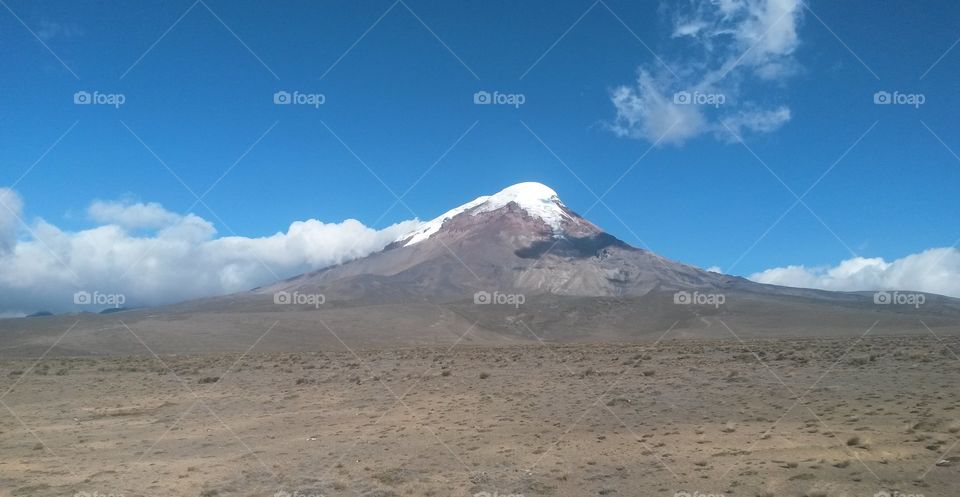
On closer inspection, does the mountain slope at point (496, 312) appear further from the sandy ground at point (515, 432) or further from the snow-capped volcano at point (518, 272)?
the sandy ground at point (515, 432)

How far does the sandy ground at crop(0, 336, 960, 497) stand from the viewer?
1197cm

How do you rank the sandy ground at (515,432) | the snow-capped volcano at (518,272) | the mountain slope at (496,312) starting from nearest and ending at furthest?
the sandy ground at (515,432), the mountain slope at (496,312), the snow-capped volcano at (518,272)

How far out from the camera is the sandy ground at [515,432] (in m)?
12.0

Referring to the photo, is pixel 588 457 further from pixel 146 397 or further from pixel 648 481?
pixel 146 397

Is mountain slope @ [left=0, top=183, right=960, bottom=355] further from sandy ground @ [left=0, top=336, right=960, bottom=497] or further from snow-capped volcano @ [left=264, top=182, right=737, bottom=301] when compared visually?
sandy ground @ [left=0, top=336, right=960, bottom=497]

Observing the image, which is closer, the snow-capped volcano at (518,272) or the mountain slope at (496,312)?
the mountain slope at (496,312)

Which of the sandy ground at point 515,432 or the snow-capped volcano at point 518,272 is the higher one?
the snow-capped volcano at point 518,272

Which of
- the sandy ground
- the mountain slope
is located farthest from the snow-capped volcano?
the sandy ground

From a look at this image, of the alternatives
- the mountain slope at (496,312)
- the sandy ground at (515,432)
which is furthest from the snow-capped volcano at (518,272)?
the sandy ground at (515,432)

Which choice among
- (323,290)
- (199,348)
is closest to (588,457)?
(199,348)

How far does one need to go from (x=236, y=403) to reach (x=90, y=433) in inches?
226

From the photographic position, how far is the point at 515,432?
663 inches

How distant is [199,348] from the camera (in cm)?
6406

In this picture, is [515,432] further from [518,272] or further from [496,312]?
[518,272]
